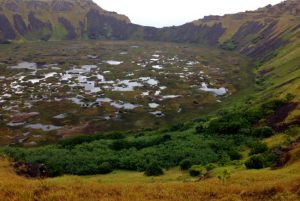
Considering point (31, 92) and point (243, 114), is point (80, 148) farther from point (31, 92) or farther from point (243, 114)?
point (31, 92)

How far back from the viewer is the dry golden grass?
24.6 meters

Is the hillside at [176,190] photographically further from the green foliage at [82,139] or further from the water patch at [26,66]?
the water patch at [26,66]

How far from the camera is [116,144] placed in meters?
63.5

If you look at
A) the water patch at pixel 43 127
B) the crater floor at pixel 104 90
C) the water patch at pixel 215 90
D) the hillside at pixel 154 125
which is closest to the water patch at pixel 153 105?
the crater floor at pixel 104 90

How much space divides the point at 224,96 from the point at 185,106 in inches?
647

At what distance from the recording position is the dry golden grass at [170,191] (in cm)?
2458

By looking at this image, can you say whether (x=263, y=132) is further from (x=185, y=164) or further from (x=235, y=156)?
(x=185, y=164)

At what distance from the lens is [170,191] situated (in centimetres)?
2725

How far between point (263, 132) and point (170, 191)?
34482mm

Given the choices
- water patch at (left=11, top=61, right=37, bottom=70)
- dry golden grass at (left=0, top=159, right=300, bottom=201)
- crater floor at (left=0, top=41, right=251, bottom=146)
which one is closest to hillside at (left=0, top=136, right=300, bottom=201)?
dry golden grass at (left=0, top=159, right=300, bottom=201)

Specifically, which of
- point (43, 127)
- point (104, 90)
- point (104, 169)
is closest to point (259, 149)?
point (104, 169)

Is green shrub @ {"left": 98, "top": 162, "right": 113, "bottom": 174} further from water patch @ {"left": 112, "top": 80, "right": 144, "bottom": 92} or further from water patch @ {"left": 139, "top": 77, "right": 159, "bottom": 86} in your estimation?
water patch @ {"left": 139, "top": 77, "right": 159, "bottom": 86}

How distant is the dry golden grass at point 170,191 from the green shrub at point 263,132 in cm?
2807

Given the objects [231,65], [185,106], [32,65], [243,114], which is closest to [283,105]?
[243,114]
